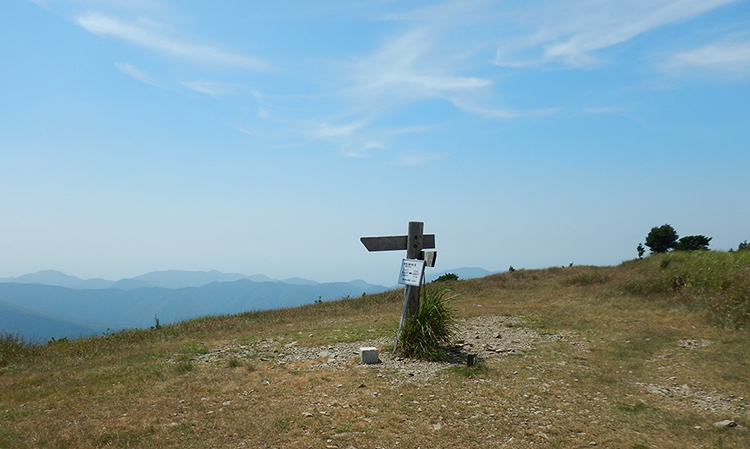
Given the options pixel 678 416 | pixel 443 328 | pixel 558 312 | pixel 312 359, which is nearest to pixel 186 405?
pixel 312 359

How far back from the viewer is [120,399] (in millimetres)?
7660

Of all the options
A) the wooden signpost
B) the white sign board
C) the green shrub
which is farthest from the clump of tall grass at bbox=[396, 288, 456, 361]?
the green shrub

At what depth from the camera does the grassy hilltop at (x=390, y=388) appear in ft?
19.8

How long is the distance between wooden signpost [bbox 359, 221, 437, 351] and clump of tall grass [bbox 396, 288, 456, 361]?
21cm

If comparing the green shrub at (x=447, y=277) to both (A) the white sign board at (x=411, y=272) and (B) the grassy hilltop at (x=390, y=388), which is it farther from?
(A) the white sign board at (x=411, y=272)

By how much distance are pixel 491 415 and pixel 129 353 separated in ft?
32.2

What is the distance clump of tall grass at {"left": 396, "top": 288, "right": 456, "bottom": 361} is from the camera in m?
10.0

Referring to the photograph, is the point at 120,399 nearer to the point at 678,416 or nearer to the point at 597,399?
the point at 597,399

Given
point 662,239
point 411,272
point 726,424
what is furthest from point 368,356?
point 662,239

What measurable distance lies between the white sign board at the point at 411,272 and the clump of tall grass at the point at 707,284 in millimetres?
8936

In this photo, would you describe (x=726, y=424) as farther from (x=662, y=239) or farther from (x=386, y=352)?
(x=662, y=239)

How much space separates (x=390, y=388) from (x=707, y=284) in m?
14.5

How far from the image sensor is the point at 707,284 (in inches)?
656

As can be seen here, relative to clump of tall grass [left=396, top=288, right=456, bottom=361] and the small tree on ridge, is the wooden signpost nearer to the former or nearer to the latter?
clump of tall grass [left=396, top=288, right=456, bottom=361]
